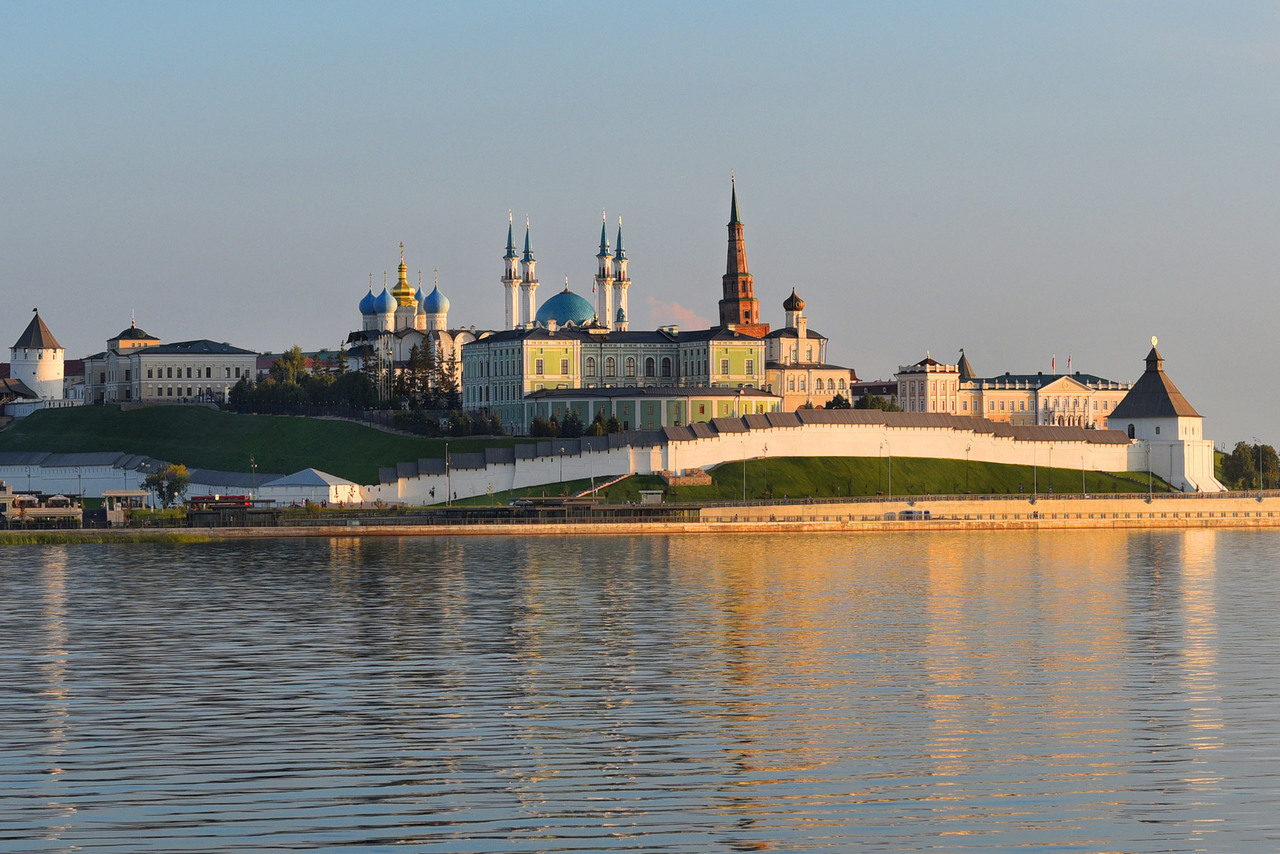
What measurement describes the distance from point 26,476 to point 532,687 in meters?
84.8

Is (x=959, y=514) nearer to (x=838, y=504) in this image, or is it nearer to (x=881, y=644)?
(x=838, y=504)

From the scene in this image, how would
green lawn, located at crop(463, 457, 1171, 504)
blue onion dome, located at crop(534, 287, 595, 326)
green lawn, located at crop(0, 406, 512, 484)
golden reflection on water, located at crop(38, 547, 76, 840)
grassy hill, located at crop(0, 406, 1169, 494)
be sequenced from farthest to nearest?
blue onion dome, located at crop(534, 287, 595, 326) → green lawn, located at crop(0, 406, 512, 484) → grassy hill, located at crop(0, 406, 1169, 494) → green lawn, located at crop(463, 457, 1171, 504) → golden reflection on water, located at crop(38, 547, 76, 840)

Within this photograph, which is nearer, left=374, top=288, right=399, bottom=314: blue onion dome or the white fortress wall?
the white fortress wall

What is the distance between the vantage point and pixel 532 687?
30.0 meters

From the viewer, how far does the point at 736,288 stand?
453ft

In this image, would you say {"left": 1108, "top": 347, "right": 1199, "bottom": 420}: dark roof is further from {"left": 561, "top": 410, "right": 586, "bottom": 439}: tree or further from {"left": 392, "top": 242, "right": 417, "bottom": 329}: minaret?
{"left": 392, "top": 242, "right": 417, "bottom": 329}: minaret

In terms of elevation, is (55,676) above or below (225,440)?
below

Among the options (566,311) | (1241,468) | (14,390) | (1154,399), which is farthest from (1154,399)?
(14,390)

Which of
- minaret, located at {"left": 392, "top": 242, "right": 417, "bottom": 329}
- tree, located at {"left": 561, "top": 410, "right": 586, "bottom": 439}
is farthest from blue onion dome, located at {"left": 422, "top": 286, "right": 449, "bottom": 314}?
tree, located at {"left": 561, "top": 410, "right": 586, "bottom": 439}

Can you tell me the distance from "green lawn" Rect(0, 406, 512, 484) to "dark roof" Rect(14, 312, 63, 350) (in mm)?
18702

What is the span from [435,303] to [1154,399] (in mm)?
59468

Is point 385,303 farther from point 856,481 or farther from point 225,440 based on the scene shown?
point 856,481

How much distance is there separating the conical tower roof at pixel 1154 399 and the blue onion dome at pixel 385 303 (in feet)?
201

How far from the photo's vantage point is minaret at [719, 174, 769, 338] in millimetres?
137750
